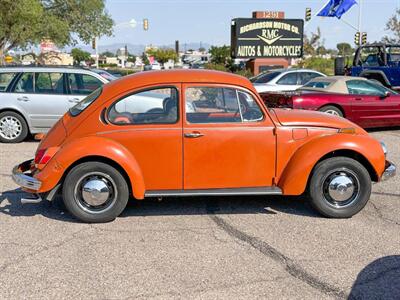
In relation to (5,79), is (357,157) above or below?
below

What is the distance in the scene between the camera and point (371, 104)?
398 inches

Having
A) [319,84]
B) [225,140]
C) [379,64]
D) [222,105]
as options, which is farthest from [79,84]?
[379,64]

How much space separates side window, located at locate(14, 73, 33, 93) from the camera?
29.6 feet

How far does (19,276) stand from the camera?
363cm

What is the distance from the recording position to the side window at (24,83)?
9.01 meters

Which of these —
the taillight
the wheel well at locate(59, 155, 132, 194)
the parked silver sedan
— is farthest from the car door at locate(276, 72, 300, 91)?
the taillight

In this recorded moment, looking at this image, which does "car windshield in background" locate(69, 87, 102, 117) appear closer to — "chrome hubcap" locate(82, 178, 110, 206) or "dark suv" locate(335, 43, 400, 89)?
"chrome hubcap" locate(82, 178, 110, 206)

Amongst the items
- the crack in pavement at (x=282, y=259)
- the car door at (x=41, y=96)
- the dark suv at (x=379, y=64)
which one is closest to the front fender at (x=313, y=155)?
the crack in pavement at (x=282, y=259)

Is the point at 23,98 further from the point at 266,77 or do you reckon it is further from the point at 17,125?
the point at 266,77

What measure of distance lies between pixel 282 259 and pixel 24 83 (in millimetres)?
7111

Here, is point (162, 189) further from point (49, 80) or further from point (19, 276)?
point (49, 80)

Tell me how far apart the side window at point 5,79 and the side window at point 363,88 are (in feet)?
24.4

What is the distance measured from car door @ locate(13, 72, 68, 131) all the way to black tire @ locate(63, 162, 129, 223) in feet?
15.2

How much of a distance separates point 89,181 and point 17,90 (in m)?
5.27
